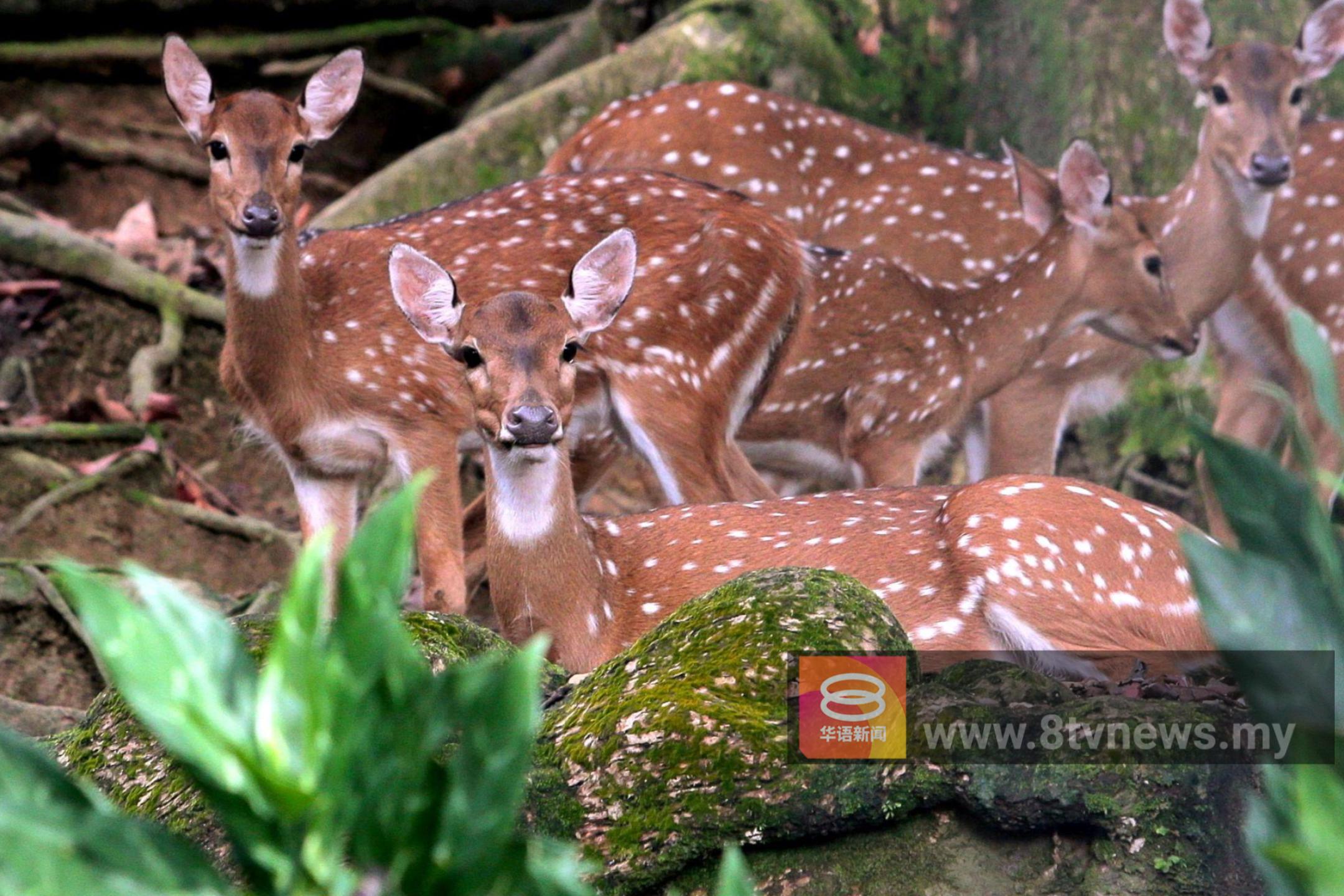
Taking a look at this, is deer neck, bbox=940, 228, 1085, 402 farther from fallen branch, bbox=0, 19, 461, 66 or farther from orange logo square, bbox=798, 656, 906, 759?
fallen branch, bbox=0, 19, 461, 66

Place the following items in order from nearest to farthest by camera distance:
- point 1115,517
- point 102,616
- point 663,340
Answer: point 102,616, point 1115,517, point 663,340

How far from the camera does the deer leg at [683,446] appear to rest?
5344 mm

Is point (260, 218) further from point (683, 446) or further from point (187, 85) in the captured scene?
point (683, 446)

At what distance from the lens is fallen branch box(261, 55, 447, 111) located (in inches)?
356

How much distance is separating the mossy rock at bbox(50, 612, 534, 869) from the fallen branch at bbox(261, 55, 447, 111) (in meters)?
6.25

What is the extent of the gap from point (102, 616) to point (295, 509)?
603 centimetres

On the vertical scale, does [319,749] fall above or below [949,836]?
above

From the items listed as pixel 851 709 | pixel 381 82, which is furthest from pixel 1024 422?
pixel 381 82

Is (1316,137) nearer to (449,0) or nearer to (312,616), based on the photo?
(449,0)

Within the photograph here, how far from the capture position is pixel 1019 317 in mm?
6492

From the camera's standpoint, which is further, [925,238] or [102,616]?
[925,238]

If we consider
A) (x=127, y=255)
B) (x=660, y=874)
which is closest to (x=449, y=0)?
(x=127, y=255)

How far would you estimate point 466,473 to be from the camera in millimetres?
7223

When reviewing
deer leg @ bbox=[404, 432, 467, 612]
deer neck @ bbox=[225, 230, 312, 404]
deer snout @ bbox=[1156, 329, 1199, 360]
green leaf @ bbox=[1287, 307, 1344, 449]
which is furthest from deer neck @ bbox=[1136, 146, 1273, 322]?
green leaf @ bbox=[1287, 307, 1344, 449]
